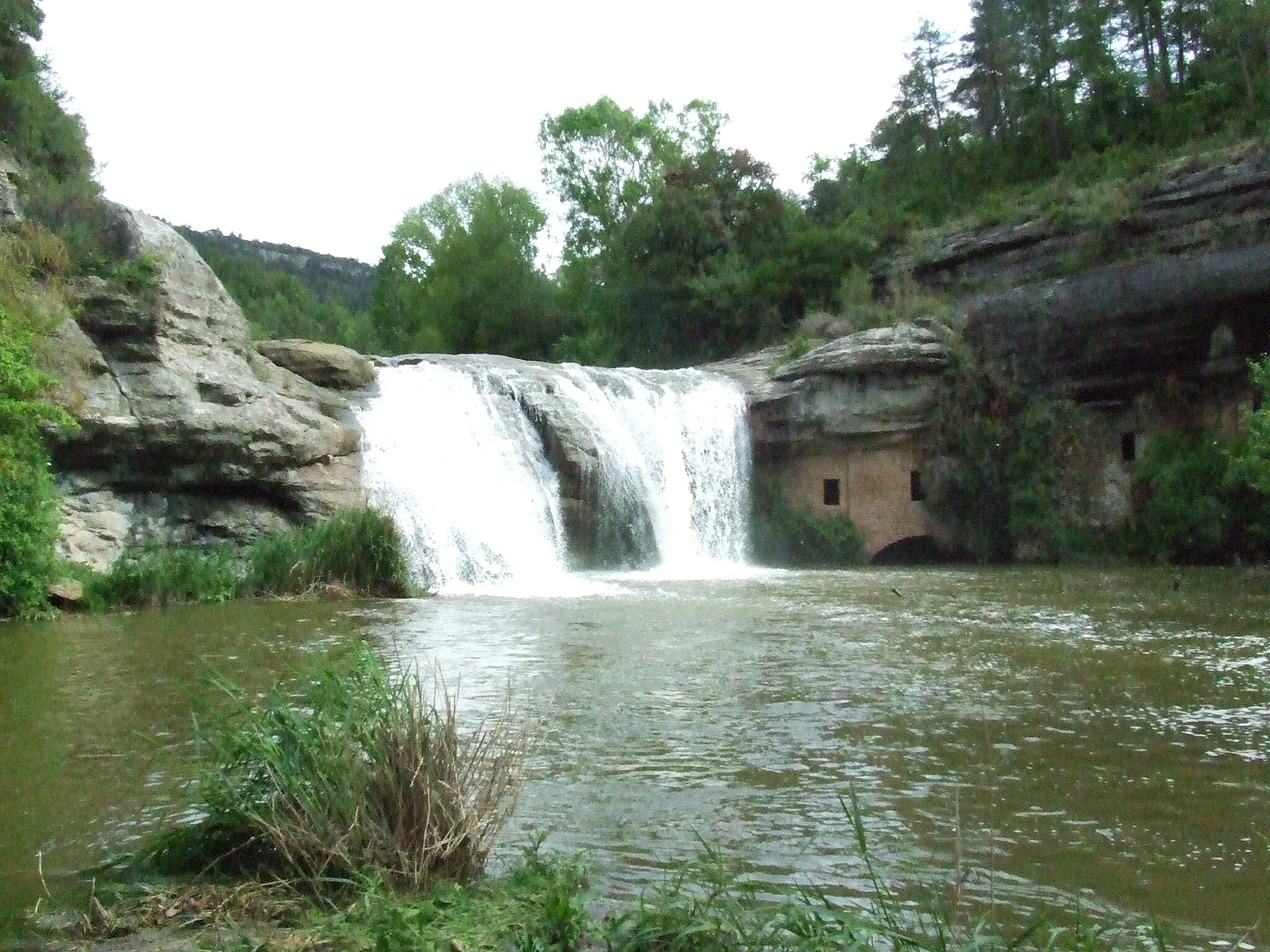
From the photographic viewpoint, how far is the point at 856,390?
2370 cm

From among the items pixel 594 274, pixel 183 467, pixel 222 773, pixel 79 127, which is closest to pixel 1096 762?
pixel 222 773

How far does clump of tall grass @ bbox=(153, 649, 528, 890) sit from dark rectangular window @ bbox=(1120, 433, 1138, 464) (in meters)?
21.4

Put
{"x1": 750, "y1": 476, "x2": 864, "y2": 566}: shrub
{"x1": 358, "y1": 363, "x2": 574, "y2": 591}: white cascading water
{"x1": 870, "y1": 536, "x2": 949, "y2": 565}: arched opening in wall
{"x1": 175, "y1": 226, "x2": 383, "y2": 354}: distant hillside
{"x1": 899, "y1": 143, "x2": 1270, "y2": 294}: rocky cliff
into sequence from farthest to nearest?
{"x1": 175, "y1": 226, "x2": 383, "y2": 354}: distant hillside → {"x1": 870, "y1": 536, "x2": 949, "y2": 565}: arched opening in wall → {"x1": 750, "y1": 476, "x2": 864, "y2": 566}: shrub → {"x1": 899, "y1": 143, "x2": 1270, "y2": 294}: rocky cliff → {"x1": 358, "y1": 363, "x2": 574, "y2": 591}: white cascading water

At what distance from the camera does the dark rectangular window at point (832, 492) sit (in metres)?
24.7

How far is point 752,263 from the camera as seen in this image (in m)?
33.5

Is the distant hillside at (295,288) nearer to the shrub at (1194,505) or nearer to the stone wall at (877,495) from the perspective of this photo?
the stone wall at (877,495)

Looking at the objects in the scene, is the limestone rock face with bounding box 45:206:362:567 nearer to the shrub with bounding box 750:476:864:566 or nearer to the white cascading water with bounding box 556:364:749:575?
the white cascading water with bounding box 556:364:749:575

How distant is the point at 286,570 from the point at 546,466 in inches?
247

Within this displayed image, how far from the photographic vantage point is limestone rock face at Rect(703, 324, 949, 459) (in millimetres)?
23562

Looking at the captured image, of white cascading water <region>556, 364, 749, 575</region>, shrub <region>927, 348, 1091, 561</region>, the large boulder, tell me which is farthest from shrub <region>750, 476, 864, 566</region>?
the large boulder

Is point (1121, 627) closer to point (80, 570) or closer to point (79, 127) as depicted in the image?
point (80, 570)

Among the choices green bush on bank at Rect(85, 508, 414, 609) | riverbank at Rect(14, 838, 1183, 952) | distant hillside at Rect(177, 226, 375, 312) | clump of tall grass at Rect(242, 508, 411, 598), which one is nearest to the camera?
riverbank at Rect(14, 838, 1183, 952)

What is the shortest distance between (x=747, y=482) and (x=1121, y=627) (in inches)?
518

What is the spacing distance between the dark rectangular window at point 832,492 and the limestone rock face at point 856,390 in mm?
975
